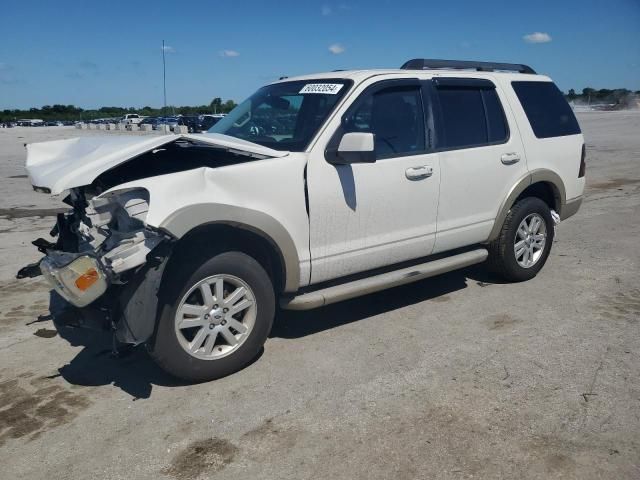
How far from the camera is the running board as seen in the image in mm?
4039

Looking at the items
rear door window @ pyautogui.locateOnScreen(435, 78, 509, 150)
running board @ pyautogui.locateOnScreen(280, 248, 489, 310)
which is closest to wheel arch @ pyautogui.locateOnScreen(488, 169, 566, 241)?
running board @ pyautogui.locateOnScreen(280, 248, 489, 310)

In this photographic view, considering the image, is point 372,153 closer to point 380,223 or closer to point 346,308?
point 380,223

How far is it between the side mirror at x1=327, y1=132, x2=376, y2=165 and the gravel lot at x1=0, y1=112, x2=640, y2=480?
1.36m

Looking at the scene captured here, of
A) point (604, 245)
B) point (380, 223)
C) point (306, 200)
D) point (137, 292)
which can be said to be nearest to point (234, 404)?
point (137, 292)

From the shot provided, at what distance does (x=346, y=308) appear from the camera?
16.6 ft

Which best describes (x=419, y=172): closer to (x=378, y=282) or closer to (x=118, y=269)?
(x=378, y=282)

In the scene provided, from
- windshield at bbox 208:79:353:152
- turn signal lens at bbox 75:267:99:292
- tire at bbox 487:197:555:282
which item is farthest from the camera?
tire at bbox 487:197:555:282

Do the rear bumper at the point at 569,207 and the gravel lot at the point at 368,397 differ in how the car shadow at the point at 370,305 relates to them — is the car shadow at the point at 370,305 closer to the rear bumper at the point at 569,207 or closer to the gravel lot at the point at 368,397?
the gravel lot at the point at 368,397

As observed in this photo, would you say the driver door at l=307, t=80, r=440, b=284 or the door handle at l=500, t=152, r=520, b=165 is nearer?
the driver door at l=307, t=80, r=440, b=284

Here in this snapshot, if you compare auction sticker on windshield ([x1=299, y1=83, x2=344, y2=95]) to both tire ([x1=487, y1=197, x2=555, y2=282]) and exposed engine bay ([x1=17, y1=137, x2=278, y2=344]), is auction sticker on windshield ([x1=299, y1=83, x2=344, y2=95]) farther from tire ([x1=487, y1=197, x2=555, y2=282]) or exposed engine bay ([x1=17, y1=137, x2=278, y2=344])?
tire ([x1=487, y1=197, x2=555, y2=282])

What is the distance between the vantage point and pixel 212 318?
3660mm

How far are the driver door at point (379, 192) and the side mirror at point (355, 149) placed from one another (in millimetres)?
101

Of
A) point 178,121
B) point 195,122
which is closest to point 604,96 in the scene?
point 178,121

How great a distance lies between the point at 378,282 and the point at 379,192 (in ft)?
2.21
